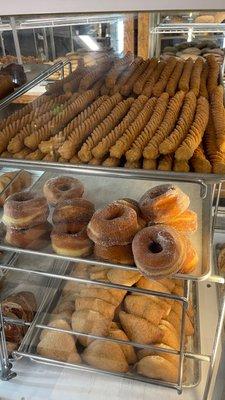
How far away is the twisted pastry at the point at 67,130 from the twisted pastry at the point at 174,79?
16 cm

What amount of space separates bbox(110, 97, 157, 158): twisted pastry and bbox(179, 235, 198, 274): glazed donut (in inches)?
8.0

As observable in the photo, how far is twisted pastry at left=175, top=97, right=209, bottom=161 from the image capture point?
65 centimetres

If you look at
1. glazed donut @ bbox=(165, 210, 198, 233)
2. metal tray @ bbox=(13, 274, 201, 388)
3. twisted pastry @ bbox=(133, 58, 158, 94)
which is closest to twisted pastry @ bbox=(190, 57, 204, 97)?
twisted pastry @ bbox=(133, 58, 158, 94)

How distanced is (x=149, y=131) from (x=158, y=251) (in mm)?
239

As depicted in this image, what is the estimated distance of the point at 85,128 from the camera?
0.76m

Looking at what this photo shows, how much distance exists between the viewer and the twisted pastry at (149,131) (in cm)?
67

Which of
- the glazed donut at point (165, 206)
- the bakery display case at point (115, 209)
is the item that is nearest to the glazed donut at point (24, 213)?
the bakery display case at point (115, 209)

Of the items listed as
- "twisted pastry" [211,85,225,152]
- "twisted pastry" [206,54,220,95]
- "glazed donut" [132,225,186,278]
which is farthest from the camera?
"twisted pastry" [206,54,220,95]

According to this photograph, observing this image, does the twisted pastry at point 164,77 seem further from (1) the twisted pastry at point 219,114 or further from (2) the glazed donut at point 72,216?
(2) the glazed donut at point 72,216

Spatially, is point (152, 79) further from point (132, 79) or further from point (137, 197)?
point (137, 197)

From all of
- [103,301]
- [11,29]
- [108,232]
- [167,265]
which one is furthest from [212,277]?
[11,29]

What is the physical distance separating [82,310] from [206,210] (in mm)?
385

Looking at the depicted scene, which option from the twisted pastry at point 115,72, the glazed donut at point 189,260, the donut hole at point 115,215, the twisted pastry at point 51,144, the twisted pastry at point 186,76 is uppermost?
the twisted pastry at point 115,72

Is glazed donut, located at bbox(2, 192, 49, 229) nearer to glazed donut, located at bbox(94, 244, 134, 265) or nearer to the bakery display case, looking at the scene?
the bakery display case
